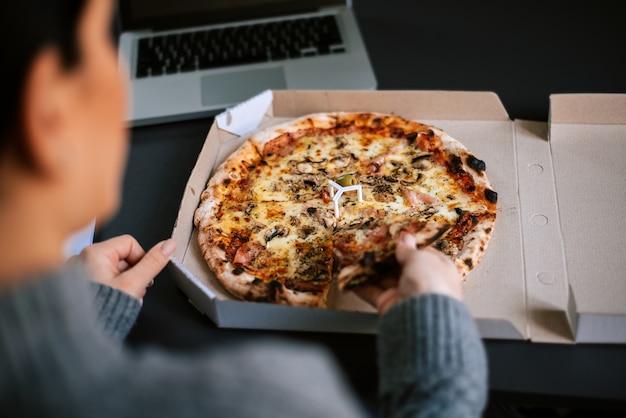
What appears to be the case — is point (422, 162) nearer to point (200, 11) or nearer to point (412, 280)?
point (412, 280)

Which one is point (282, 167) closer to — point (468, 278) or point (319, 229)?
point (319, 229)

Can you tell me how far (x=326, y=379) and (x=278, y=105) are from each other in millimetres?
1321

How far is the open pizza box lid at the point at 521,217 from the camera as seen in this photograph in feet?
4.48

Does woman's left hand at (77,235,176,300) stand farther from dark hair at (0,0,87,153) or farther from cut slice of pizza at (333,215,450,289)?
dark hair at (0,0,87,153)

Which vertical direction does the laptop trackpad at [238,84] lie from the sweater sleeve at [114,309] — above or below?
above

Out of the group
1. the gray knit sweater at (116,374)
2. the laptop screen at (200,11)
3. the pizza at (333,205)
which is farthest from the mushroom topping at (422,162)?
the gray knit sweater at (116,374)

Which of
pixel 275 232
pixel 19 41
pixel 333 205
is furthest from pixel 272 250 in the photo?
pixel 19 41

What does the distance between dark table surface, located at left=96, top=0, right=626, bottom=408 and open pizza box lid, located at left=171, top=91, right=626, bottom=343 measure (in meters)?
0.05

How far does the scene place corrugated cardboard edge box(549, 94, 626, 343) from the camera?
1.31 m

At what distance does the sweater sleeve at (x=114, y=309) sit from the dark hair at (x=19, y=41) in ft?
2.30

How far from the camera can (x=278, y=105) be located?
203cm

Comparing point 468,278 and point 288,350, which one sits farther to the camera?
point 468,278

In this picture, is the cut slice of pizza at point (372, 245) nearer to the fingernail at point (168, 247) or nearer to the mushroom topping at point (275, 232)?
the mushroom topping at point (275, 232)

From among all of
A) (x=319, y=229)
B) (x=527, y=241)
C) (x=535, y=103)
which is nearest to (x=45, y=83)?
(x=319, y=229)
